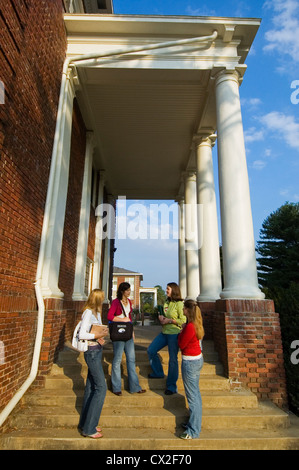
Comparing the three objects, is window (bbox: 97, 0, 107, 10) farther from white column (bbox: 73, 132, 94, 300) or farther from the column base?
the column base

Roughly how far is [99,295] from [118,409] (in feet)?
5.80

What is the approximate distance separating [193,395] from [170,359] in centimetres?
94

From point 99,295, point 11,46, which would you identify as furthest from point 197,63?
point 99,295

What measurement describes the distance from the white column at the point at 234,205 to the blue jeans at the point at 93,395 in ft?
9.29

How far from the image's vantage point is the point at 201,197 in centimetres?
859

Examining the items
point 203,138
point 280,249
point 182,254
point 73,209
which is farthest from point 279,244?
point 73,209

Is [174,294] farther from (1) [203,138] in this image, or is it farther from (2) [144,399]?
(1) [203,138]

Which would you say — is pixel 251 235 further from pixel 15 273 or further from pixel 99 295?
pixel 15 273

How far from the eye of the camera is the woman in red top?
363 centimetres

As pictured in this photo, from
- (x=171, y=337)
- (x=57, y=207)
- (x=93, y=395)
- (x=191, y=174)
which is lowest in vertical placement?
(x=93, y=395)

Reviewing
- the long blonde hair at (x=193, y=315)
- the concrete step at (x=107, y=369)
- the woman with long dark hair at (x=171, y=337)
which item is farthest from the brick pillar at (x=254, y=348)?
the long blonde hair at (x=193, y=315)

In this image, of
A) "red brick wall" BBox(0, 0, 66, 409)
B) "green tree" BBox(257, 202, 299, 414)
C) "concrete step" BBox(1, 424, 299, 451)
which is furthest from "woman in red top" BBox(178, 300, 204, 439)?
"green tree" BBox(257, 202, 299, 414)

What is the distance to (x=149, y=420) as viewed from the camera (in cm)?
397

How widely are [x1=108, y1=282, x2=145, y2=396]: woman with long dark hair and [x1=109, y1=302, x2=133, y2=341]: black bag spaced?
7 cm
